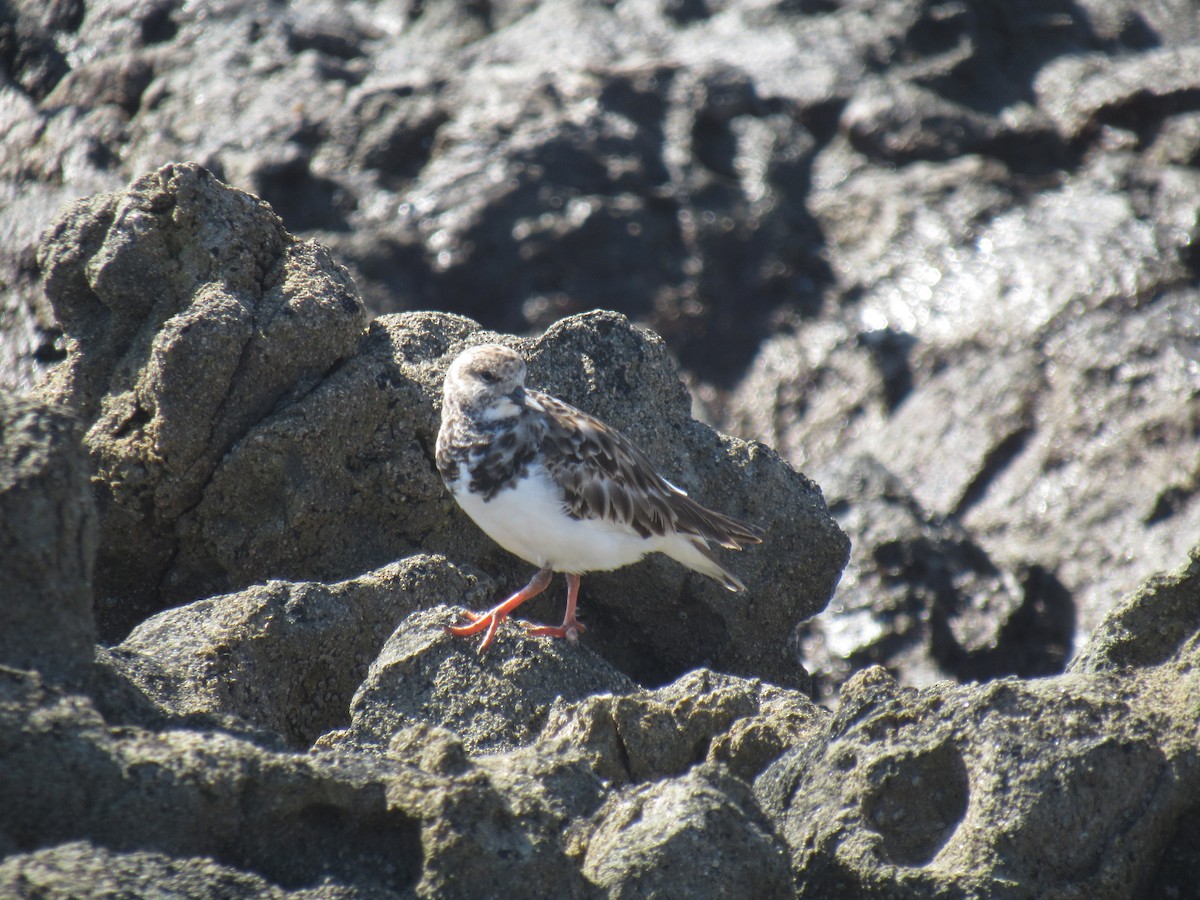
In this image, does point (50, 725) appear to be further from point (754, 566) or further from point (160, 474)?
point (754, 566)

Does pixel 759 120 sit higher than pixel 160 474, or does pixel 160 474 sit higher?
pixel 160 474

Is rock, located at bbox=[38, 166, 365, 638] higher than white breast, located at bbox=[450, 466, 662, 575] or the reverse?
higher

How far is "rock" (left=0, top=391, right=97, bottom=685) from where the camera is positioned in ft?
11.1

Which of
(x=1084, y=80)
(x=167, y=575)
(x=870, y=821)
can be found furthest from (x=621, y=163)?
(x=870, y=821)

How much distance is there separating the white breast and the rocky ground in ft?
1.29

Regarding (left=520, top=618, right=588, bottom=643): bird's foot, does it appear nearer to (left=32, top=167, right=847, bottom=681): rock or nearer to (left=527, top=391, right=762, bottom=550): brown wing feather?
(left=527, top=391, right=762, bottom=550): brown wing feather

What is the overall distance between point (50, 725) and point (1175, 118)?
11227 mm

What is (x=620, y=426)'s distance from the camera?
6.37 meters

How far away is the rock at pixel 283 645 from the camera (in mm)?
4668

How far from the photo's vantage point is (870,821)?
397cm

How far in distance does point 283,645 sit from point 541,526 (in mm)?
1198

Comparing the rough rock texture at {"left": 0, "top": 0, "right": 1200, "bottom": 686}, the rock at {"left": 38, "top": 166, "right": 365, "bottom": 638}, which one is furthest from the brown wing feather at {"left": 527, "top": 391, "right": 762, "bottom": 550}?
the rough rock texture at {"left": 0, "top": 0, "right": 1200, "bottom": 686}

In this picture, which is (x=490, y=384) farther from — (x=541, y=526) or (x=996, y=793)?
(x=996, y=793)

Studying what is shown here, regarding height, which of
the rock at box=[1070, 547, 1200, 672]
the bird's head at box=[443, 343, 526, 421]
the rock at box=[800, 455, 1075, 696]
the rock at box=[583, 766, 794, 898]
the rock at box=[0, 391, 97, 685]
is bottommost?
the rock at box=[800, 455, 1075, 696]
